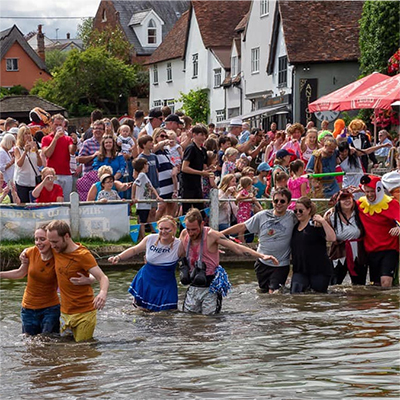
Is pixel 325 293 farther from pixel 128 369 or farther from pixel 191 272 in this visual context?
pixel 128 369

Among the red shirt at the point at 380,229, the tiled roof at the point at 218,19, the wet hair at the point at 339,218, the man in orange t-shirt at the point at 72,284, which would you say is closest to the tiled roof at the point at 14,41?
the tiled roof at the point at 218,19

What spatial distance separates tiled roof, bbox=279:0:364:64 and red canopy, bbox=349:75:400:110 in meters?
19.7

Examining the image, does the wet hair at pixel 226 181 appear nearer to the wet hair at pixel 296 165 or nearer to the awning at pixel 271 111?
the wet hair at pixel 296 165

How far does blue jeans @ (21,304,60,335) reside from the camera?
404 inches

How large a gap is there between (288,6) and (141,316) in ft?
113

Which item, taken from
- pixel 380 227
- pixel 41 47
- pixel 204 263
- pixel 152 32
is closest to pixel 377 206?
pixel 380 227

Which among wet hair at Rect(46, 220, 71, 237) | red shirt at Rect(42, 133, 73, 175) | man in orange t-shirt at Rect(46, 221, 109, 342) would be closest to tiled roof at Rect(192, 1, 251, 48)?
red shirt at Rect(42, 133, 73, 175)

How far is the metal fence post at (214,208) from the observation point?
16484 millimetres

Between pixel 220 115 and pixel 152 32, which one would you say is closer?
pixel 220 115

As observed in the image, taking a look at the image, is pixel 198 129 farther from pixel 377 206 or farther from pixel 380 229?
pixel 380 229

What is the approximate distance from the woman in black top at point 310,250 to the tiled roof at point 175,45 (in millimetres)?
48361

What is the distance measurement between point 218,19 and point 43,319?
48861mm

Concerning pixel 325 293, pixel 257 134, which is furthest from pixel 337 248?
pixel 257 134

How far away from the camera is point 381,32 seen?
3791 centimetres
